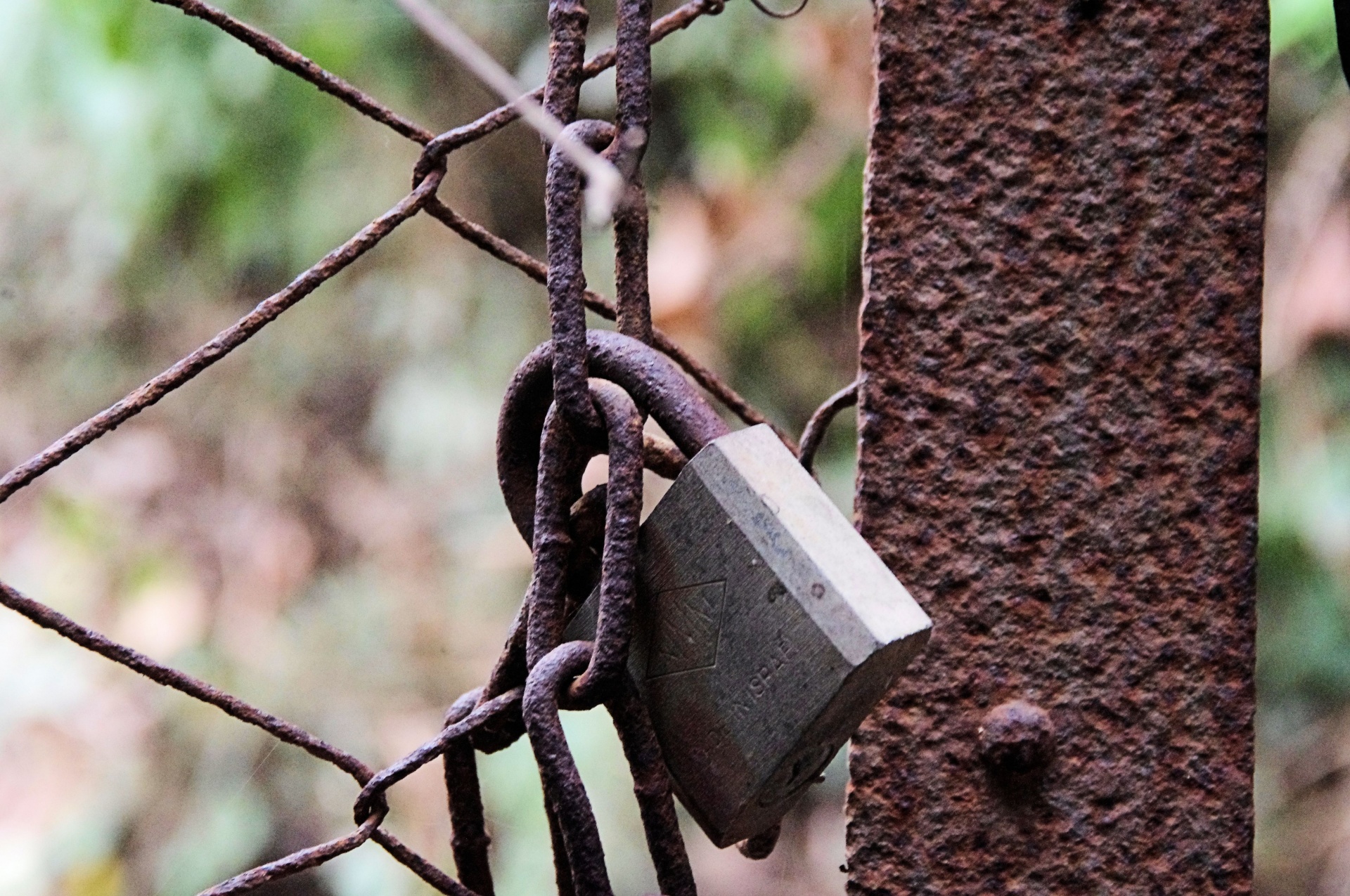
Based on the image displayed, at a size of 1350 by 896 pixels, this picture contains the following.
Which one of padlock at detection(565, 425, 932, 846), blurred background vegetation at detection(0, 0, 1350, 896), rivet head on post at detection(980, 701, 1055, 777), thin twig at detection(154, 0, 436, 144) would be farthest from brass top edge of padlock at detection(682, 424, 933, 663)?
blurred background vegetation at detection(0, 0, 1350, 896)

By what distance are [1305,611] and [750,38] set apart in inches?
Result: 39.3

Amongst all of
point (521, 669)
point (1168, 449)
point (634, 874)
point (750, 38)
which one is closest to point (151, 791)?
point (634, 874)

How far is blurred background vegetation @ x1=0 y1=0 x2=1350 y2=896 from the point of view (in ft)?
4.77

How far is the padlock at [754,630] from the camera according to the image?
0.34 metres

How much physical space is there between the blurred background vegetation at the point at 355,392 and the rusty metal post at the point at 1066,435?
1050mm

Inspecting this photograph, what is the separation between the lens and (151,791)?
1626 millimetres

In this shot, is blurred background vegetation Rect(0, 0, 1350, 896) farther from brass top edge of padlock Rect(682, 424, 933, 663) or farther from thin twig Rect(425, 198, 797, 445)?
brass top edge of padlock Rect(682, 424, 933, 663)

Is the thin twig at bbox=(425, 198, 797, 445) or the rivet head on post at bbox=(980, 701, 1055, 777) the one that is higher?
the thin twig at bbox=(425, 198, 797, 445)

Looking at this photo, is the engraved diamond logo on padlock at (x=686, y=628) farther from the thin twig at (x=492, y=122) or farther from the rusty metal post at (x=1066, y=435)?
the thin twig at (x=492, y=122)

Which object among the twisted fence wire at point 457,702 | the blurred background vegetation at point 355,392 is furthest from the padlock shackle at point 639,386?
the blurred background vegetation at point 355,392

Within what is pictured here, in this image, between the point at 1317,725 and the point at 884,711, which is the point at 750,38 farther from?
the point at 884,711

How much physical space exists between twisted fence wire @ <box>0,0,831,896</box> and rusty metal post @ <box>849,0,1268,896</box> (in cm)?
9

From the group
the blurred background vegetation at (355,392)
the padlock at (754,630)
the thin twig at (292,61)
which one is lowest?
the padlock at (754,630)

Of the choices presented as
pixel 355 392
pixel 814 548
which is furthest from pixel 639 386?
pixel 355 392
